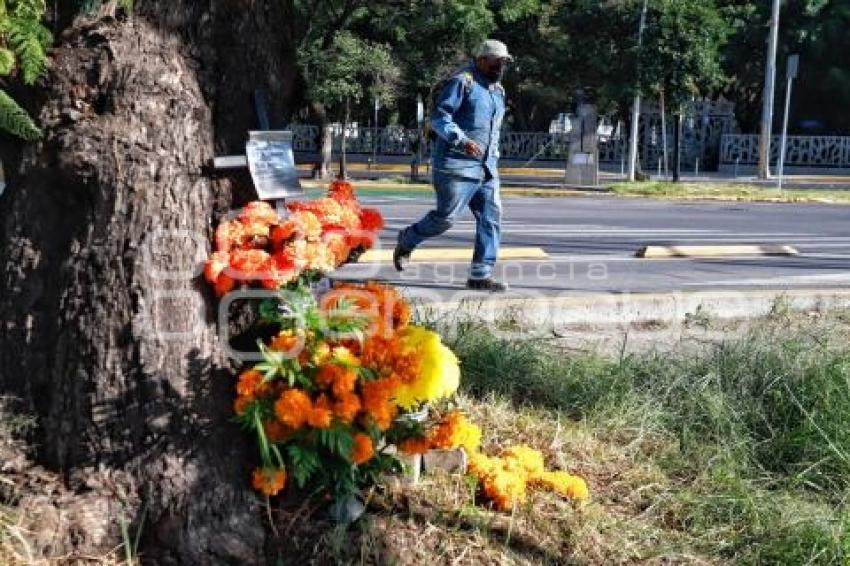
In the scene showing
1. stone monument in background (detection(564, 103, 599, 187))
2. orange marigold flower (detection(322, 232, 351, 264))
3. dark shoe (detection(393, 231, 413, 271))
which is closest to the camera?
orange marigold flower (detection(322, 232, 351, 264))

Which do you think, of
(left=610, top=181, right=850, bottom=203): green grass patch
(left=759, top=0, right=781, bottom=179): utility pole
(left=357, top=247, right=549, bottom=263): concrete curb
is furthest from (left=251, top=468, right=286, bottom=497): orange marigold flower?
(left=759, top=0, right=781, bottom=179): utility pole

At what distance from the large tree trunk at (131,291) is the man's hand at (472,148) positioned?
135 inches

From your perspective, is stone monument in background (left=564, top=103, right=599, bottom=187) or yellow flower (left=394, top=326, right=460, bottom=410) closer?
yellow flower (left=394, top=326, right=460, bottom=410)

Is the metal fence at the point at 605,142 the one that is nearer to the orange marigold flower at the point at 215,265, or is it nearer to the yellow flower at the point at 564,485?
the yellow flower at the point at 564,485

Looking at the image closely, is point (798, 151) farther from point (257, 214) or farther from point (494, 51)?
point (257, 214)

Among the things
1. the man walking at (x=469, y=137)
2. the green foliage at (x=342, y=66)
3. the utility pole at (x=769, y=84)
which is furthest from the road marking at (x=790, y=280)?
the utility pole at (x=769, y=84)

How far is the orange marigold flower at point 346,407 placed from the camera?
10.7 feet

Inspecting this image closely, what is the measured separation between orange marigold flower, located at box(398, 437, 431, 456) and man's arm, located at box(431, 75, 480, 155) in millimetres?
3762

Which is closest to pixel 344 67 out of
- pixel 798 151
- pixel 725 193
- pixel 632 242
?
pixel 725 193

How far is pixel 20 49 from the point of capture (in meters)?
3.32

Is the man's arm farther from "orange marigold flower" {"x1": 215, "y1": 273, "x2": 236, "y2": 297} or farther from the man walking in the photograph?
"orange marigold flower" {"x1": 215, "y1": 273, "x2": 236, "y2": 297}

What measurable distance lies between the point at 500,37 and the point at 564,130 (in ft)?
17.8

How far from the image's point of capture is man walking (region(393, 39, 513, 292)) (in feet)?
23.2

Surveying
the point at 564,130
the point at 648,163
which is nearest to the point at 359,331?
the point at 648,163
